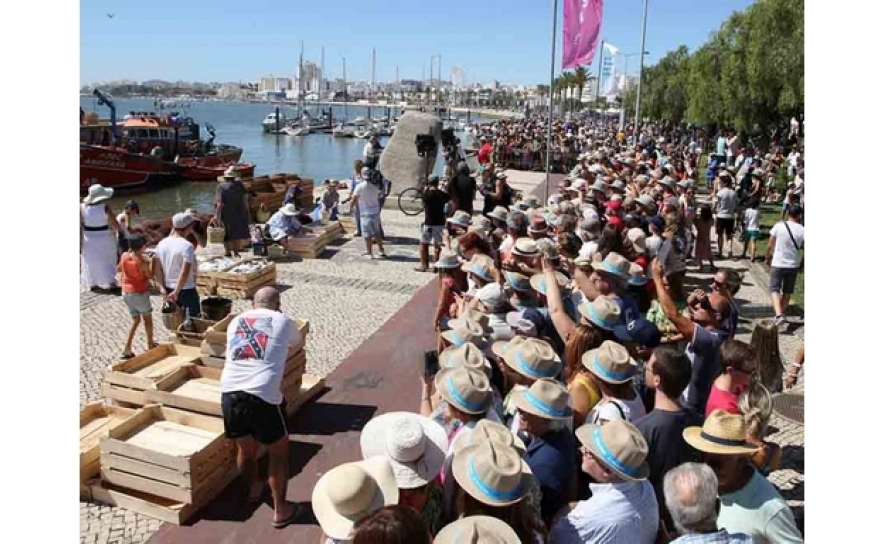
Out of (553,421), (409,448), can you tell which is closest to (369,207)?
(553,421)

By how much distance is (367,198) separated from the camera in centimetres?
1270

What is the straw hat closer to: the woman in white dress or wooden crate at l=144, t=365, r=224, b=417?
wooden crate at l=144, t=365, r=224, b=417

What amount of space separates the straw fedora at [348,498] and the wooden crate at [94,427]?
308 cm

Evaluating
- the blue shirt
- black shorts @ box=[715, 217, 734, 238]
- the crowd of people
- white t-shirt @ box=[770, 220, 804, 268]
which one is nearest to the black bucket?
the crowd of people

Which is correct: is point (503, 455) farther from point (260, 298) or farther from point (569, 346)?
point (260, 298)

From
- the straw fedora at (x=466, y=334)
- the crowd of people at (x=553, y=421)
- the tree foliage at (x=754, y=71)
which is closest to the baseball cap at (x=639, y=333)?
the crowd of people at (x=553, y=421)

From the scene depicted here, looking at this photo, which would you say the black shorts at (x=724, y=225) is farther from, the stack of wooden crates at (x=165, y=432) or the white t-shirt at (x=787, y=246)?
the stack of wooden crates at (x=165, y=432)

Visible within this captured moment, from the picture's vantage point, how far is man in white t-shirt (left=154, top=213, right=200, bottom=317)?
7359 millimetres

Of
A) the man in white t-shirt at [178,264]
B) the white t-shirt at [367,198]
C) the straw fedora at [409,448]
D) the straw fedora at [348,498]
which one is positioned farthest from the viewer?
the white t-shirt at [367,198]

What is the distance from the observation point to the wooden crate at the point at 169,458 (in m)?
4.85

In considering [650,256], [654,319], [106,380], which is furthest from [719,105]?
[106,380]

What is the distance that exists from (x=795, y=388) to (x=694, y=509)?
5.48m

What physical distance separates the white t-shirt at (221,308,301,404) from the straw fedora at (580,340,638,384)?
2.14 m

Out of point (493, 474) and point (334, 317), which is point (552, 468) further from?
point (334, 317)
